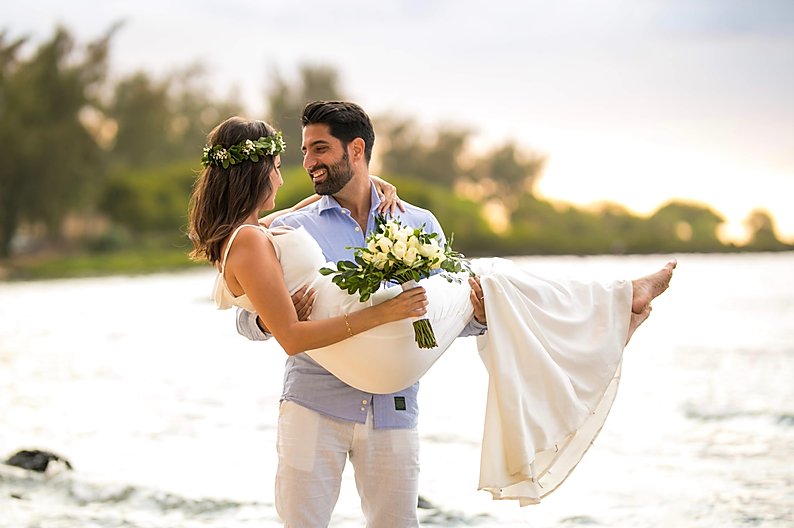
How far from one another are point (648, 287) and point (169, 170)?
37743 mm

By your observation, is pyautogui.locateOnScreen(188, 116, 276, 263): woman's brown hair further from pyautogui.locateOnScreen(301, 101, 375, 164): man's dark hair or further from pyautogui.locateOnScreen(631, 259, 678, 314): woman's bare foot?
pyautogui.locateOnScreen(631, 259, 678, 314): woman's bare foot

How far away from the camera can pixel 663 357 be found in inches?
685

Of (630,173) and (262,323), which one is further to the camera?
(630,173)

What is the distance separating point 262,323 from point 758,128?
1202 inches

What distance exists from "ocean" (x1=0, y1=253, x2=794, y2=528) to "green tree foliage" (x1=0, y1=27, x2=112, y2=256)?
46.1 feet

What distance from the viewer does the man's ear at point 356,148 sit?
318 cm

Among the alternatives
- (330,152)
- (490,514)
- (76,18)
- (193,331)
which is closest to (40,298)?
(193,331)

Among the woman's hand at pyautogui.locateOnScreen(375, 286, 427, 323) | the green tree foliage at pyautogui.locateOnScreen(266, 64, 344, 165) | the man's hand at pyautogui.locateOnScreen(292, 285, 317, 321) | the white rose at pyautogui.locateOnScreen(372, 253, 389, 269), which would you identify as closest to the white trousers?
the man's hand at pyautogui.locateOnScreen(292, 285, 317, 321)

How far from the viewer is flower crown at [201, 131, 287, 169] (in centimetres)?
297

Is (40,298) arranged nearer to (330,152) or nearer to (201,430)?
(201,430)

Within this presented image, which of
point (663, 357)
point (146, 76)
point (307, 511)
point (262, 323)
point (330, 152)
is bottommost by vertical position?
point (663, 357)

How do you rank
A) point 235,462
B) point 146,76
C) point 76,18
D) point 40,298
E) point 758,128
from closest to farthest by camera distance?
point 235,462 → point 40,298 → point 758,128 → point 76,18 → point 146,76

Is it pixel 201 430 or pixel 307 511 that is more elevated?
pixel 307 511

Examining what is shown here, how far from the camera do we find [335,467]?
3.05 metres
